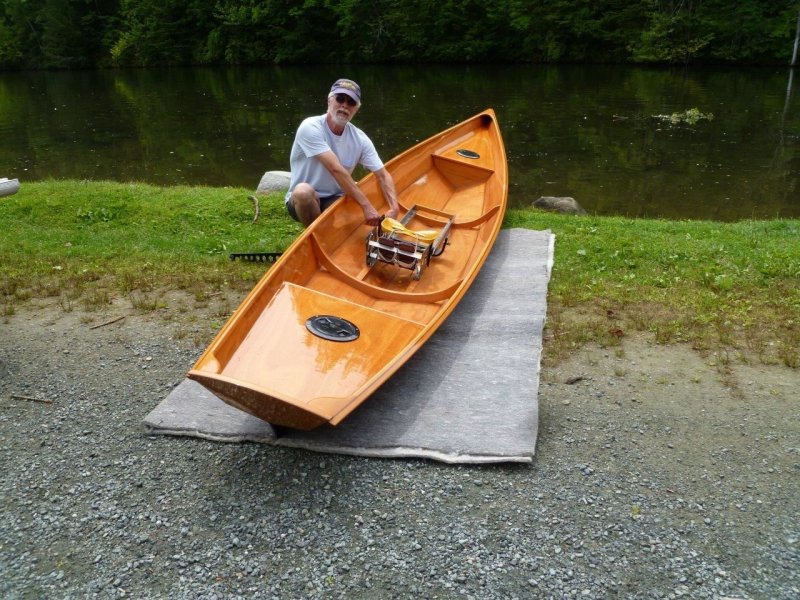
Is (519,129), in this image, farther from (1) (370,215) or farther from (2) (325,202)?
(1) (370,215)

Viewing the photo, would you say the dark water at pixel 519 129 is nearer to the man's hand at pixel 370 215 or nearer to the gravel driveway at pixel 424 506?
the man's hand at pixel 370 215

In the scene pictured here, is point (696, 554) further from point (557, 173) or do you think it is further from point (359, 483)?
point (557, 173)

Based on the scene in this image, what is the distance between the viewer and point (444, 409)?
396cm

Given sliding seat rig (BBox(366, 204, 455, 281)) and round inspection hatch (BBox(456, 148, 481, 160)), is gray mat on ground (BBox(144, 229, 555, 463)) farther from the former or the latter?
round inspection hatch (BBox(456, 148, 481, 160))

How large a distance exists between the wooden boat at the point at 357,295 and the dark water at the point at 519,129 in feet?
11.9

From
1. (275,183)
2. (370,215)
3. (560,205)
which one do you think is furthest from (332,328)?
(560,205)

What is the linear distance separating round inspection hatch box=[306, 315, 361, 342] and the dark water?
733 centimetres

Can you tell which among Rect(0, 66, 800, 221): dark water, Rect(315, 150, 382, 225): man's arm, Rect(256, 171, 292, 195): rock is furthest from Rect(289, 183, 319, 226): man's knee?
Rect(0, 66, 800, 221): dark water

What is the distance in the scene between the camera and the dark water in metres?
12.3

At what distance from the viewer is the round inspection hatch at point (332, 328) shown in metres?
3.97

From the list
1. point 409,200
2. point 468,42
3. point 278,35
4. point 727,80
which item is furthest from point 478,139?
point 278,35

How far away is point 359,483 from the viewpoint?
3.45 meters

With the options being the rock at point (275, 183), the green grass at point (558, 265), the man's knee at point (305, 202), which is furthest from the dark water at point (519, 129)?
the man's knee at point (305, 202)

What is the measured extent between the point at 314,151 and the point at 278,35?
36.4m
